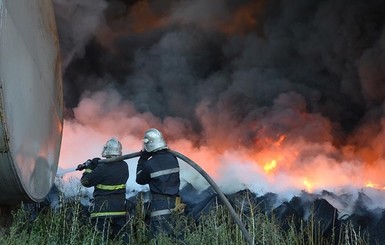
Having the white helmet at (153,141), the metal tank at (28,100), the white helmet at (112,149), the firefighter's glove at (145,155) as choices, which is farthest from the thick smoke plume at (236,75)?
the metal tank at (28,100)

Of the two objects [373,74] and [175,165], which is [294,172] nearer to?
[373,74]

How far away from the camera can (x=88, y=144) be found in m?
9.05

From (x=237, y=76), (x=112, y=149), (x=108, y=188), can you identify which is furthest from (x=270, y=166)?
(x=108, y=188)

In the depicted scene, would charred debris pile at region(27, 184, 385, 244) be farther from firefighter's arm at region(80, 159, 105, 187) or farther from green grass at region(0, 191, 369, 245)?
firefighter's arm at region(80, 159, 105, 187)

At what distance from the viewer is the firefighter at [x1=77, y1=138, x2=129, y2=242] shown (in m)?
6.00

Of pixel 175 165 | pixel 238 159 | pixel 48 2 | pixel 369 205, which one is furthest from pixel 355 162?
pixel 48 2

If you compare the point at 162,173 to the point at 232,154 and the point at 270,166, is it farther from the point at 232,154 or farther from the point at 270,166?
the point at 270,166

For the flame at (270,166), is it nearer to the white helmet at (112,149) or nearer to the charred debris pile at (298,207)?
the charred debris pile at (298,207)

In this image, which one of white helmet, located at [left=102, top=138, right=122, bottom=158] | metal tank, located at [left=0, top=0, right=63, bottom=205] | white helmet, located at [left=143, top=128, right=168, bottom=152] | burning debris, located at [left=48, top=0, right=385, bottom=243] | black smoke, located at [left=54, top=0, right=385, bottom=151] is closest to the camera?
metal tank, located at [left=0, top=0, right=63, bottom=205]

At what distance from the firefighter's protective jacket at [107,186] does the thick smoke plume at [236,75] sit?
13.6 feet

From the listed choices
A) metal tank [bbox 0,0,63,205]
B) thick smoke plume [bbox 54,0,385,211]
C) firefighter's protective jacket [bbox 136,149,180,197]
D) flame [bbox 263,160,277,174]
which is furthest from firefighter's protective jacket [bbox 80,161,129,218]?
flame [bbox 263,160,277,174]

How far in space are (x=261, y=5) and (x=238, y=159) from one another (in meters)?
3.87

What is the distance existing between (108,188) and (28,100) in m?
2.20

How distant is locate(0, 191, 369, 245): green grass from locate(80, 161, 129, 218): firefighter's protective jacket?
0.72ft
